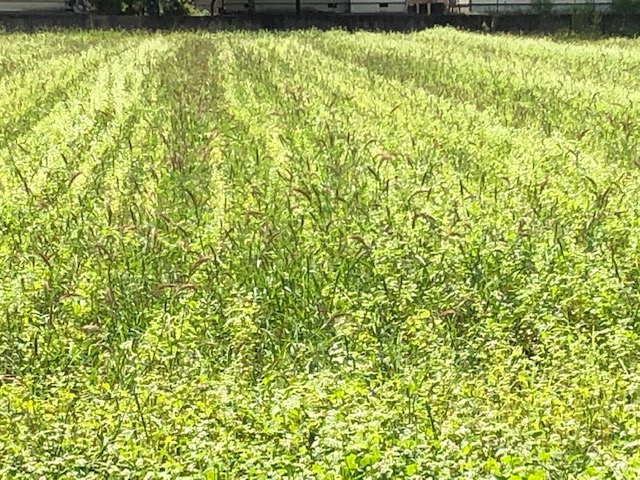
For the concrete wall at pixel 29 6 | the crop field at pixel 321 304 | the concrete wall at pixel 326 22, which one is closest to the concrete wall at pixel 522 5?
the concrete wall at pixel 326 22

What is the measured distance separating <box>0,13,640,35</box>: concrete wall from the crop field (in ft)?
91.3

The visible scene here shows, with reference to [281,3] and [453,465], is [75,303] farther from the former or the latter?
[281,3]

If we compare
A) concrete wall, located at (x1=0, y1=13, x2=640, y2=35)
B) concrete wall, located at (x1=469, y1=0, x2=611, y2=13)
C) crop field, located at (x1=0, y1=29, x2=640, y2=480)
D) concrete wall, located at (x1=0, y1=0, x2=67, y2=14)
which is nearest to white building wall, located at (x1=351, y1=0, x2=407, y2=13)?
concrete wall, located at (x1=469, y1=0, x2=611, y2=13)

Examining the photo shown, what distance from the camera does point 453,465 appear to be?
3582mm

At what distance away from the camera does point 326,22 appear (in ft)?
128

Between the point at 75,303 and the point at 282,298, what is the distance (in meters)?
1.33

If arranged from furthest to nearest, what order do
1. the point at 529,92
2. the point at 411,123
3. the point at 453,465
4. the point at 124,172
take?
the point at 529,92 < the point at 411,123 < the point at 124,172 < the point at 453,465

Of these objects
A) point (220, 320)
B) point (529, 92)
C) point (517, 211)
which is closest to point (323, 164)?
point (517, 211)

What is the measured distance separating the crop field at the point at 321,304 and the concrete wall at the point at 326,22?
27829 millimetres

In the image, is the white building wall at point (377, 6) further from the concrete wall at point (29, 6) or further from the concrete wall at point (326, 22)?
the concrete wall at point (29, 6)

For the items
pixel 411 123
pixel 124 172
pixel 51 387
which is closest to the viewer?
pixel 51 387

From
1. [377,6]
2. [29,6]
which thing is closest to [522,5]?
[377,6]

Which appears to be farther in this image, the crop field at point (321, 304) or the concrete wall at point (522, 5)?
the concrete wall at point (522, 5)

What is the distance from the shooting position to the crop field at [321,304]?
150 inches
